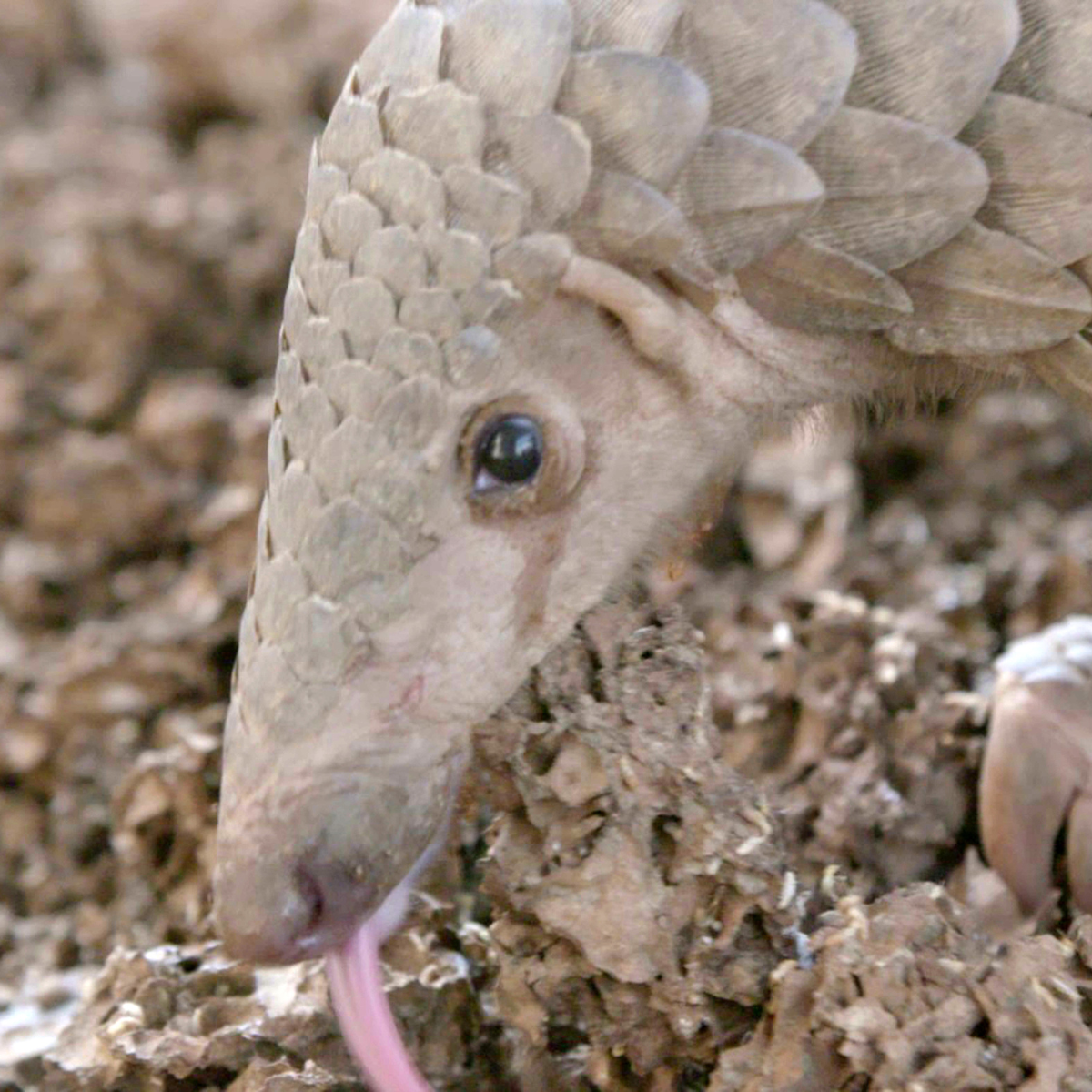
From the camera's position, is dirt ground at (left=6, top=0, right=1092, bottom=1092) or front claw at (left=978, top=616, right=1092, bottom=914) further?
front claw at (left=978, top=616, right=1092, bottom=914)

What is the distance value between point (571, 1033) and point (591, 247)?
467 mm

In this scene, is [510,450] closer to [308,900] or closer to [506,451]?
[506,451]

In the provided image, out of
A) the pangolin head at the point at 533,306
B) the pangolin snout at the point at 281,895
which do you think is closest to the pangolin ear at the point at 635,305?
the pangolin head at the point at 533,306

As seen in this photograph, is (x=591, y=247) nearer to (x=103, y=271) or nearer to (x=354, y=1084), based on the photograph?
(x=354, y=1084)

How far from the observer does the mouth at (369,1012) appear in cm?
88

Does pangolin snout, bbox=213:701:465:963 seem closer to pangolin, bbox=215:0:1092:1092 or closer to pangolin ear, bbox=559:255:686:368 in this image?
pangolin, bbox=215:0:1092:1092

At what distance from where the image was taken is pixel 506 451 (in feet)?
2.89

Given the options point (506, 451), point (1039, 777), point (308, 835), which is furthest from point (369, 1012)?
point (1039, 777)

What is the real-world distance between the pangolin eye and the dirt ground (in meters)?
0.11

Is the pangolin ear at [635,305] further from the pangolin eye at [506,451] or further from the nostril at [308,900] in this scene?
the nostril at [308,900]

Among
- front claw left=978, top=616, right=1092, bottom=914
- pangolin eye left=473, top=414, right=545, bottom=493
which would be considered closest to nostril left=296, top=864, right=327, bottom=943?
pangolin eye left=473, top=414, right=545, bottom=493

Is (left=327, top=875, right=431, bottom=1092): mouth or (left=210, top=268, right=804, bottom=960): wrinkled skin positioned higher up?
(left=210, top=268, right=804, bottom=960): wrinkled skin

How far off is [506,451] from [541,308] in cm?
8

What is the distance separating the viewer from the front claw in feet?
3.64
